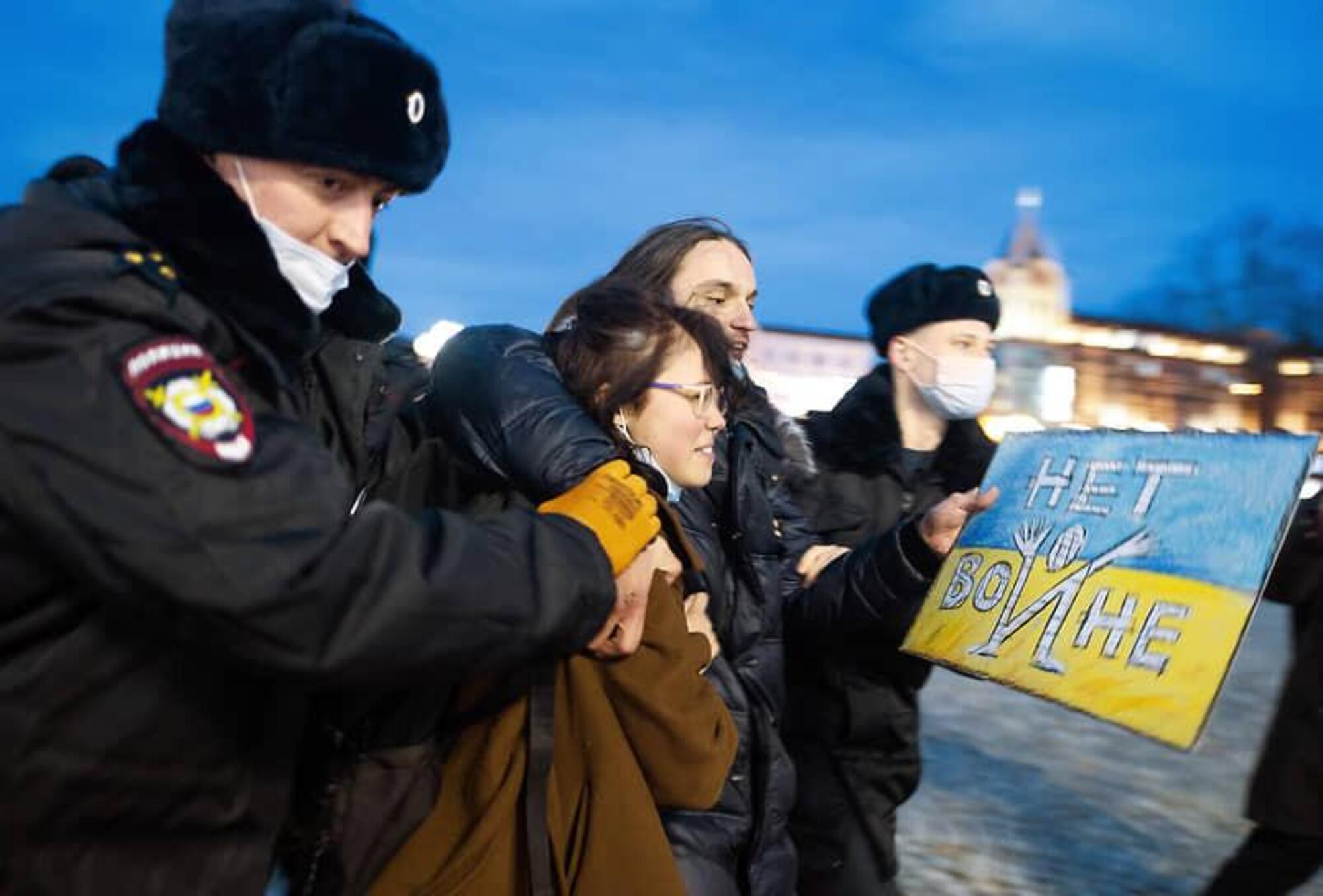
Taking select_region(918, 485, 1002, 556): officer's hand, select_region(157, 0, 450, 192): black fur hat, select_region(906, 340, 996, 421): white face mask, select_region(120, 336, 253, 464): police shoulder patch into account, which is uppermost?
select_region(157, 0, 450, 192): black fur hat

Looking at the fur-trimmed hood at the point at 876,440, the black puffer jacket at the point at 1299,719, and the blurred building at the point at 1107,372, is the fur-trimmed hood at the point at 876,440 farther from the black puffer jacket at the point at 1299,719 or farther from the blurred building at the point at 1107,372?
the blurred building at the point at 1107,372

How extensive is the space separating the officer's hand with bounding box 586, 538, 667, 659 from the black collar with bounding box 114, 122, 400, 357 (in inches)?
21.1

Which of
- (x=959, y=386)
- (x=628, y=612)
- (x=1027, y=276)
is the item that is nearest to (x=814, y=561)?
(x=959, y=386)

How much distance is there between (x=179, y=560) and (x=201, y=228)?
430 millimetres

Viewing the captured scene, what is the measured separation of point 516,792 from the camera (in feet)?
5.49

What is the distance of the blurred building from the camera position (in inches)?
984

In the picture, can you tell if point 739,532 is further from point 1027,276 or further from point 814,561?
point 1027,276

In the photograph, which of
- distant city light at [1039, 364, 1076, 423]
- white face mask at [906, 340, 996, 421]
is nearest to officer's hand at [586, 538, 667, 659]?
white face mask at [906, 340, 996, 421]

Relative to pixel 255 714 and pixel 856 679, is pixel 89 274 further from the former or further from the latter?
pixel 856 679

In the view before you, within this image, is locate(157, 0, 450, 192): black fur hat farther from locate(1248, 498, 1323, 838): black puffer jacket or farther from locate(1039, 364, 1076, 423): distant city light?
locate(1039, 364, 1076, 423): distant city light

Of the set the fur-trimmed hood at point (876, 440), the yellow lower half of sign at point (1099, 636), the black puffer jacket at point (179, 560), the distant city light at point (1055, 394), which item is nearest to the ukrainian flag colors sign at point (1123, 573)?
the yellow lower half of sign at point (1099, 636)

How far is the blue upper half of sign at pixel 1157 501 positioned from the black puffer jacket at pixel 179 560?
0.91 metres

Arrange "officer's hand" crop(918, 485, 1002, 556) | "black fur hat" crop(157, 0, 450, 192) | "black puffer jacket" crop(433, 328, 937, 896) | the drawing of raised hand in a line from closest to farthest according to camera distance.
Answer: "black fur hat" crop(157, 0, 450, 192)
"black puffer jacket" crop(433, 328, 937, 896)
the drawing of raised hand
"officer's hand" crop(918, 485, 1002, 556)

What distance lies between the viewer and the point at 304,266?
1438mm
